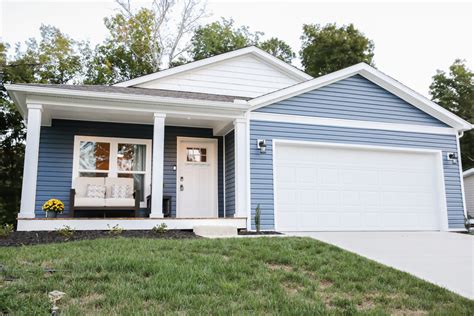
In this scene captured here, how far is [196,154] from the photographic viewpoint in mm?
10422

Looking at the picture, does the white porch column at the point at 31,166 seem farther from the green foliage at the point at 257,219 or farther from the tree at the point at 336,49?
the tree at the point at 336,49

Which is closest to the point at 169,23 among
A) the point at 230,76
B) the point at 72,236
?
the point at 230,76

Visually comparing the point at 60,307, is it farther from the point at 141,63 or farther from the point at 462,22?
the point at 141,63

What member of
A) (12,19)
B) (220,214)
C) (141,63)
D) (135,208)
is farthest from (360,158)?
(12,19)

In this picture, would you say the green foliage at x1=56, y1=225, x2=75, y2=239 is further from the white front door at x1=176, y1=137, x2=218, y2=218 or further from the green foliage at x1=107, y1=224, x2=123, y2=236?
the white front door at x1=176, y1=137, x2=218, y2=218

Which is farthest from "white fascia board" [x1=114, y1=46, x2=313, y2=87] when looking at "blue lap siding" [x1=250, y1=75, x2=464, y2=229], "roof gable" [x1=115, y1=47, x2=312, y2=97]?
"blue lap siding" [x1=250, y1=75, x2=464, y2=229]

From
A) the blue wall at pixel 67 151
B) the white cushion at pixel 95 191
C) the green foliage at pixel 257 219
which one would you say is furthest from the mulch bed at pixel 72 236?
the blue wall at pixel 67 151

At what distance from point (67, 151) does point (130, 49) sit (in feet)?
44.5

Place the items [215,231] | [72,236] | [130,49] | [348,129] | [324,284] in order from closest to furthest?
1. [324,284]
2. [72,236]
3. [215,231]
4. [348,129]
5. [130,49]

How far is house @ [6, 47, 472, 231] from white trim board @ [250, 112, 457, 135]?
0.08ft

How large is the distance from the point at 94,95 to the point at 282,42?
2049 centimetres

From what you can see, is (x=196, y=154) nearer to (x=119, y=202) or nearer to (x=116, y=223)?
(x=119, y=202)

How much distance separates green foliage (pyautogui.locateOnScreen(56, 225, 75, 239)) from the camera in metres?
7.04

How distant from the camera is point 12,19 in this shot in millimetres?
18609
